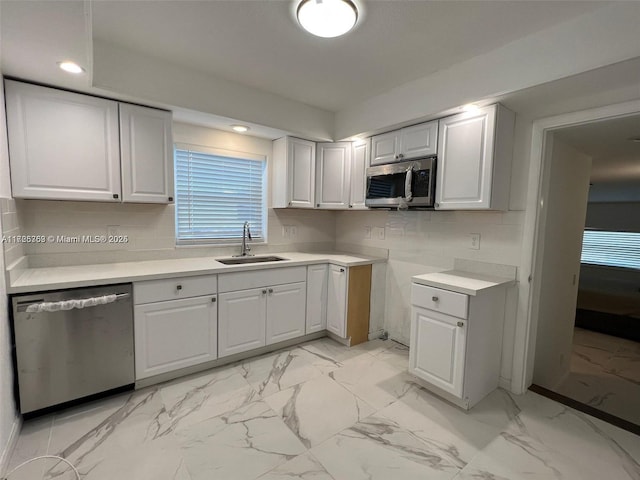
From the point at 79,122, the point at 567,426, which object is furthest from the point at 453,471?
the point at 79,122

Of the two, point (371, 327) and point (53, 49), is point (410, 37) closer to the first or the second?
point (53, 49)

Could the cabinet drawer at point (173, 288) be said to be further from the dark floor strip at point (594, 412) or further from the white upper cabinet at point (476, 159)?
the dark floor strip at point (594, 412)

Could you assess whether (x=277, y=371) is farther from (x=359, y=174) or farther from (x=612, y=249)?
(x=612, y=249)

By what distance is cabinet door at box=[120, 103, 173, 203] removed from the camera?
7.57ft

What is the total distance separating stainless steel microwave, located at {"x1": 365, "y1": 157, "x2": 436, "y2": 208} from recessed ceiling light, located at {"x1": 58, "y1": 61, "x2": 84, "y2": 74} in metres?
2.33

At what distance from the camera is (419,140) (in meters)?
2.57

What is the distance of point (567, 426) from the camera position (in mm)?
1957

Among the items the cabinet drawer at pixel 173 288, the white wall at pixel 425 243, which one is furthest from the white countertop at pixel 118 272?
the white wall at pixel 425 243

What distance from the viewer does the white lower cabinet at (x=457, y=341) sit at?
206 centimetres

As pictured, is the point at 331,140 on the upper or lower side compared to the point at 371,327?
upper

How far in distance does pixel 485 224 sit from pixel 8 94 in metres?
3.53

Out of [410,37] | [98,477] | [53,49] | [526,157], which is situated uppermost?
[410,37]

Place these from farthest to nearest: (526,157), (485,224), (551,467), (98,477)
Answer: (485,224)
(526,157)
(551,467)
(98,477)

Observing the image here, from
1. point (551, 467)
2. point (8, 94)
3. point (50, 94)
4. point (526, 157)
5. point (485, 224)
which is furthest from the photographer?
point (485, 224)
